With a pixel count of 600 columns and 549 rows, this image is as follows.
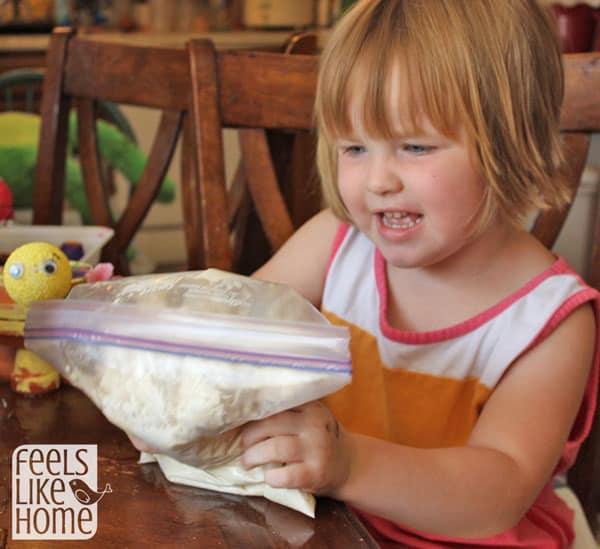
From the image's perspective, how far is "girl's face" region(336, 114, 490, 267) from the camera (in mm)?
806

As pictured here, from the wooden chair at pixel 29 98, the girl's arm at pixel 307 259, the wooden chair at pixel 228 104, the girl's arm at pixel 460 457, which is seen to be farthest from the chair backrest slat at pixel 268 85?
the wooden chair at pixel 29 98

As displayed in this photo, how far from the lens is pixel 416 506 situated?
26.5 inches

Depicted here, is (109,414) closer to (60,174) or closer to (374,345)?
(374,345)

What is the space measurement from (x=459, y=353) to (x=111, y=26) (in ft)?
11.6

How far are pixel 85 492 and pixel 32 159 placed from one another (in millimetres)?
1403

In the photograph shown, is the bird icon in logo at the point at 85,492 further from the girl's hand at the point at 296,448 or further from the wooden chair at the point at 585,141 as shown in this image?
the wooden chair at the point at 585,141

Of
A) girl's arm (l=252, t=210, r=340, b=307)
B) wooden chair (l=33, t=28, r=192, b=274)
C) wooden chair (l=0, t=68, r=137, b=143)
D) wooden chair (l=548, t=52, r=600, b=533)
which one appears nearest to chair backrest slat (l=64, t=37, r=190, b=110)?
wooden chair (l=33, t=28, r=192, b=274)

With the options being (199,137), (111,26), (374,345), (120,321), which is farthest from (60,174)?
(111,26)

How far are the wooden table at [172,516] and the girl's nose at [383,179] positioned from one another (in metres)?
0.30

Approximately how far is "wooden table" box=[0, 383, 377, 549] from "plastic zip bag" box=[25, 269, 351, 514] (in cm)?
2

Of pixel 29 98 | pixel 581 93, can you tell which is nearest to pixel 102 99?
pixel 581 93

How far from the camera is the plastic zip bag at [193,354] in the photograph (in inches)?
20.9

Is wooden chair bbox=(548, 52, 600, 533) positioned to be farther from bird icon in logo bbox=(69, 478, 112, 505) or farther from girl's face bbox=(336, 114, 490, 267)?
bird icon in logo bbox=(69, 478, 112, 505)

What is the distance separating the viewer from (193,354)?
532mm
